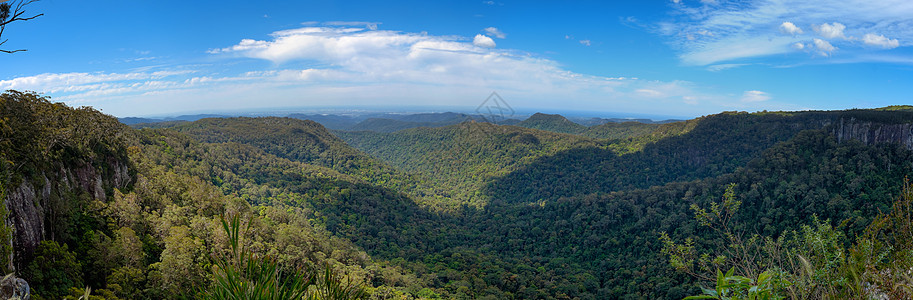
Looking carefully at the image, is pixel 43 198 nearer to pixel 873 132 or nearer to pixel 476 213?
pixel 476 213

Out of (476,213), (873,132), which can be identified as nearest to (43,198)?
(476,213)

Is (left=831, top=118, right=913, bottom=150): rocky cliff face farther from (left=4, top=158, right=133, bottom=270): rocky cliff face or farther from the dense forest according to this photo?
(left=4, top=158, right=133, bottom=270): rocky cliff face

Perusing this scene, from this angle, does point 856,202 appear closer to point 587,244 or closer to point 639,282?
point 639,282

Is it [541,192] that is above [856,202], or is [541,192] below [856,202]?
below

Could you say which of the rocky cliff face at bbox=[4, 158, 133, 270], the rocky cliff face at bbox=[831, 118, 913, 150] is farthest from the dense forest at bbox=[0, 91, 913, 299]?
the rocky cliff face at bbox=[831, 118, 913, 150]

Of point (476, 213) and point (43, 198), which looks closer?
point (43, 198)

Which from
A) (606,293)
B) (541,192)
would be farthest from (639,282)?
(541,192)
